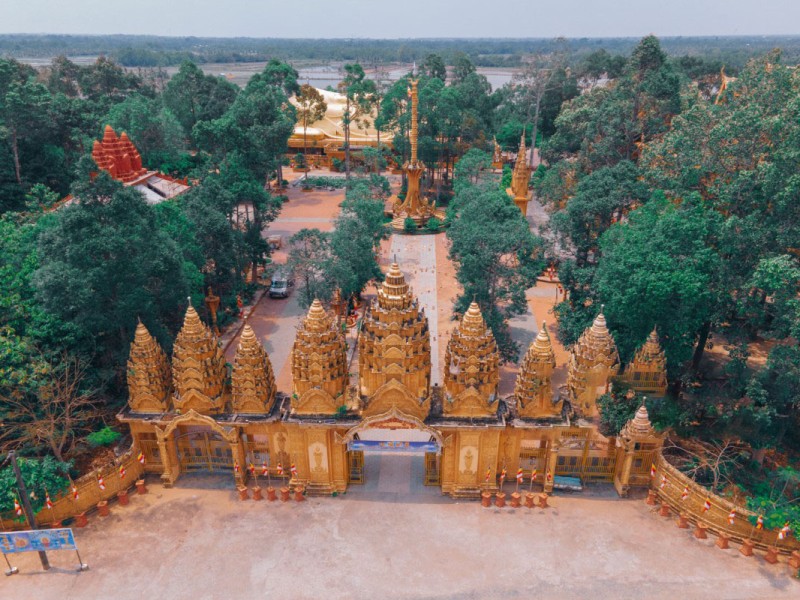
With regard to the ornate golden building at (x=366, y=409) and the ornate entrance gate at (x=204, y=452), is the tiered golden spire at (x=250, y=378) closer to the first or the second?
the ornate golden building at (x=366, y=409)

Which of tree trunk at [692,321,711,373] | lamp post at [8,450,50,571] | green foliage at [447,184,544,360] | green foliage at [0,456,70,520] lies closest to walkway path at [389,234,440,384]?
green foliage at [447,184,544,360]

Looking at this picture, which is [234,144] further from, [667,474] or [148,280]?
[667,474]

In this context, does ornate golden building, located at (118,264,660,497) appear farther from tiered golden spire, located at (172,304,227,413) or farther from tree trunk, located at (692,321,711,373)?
tree trunk, located at (692,321,711,373)

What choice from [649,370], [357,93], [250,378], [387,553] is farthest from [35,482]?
[357,93]

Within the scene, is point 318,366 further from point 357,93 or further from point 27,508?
point 357,93

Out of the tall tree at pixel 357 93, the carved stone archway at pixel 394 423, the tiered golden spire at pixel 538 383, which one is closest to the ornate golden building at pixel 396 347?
the carved stone archway at pixel 394 423

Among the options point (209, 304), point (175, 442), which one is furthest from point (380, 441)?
point (209, 304)
